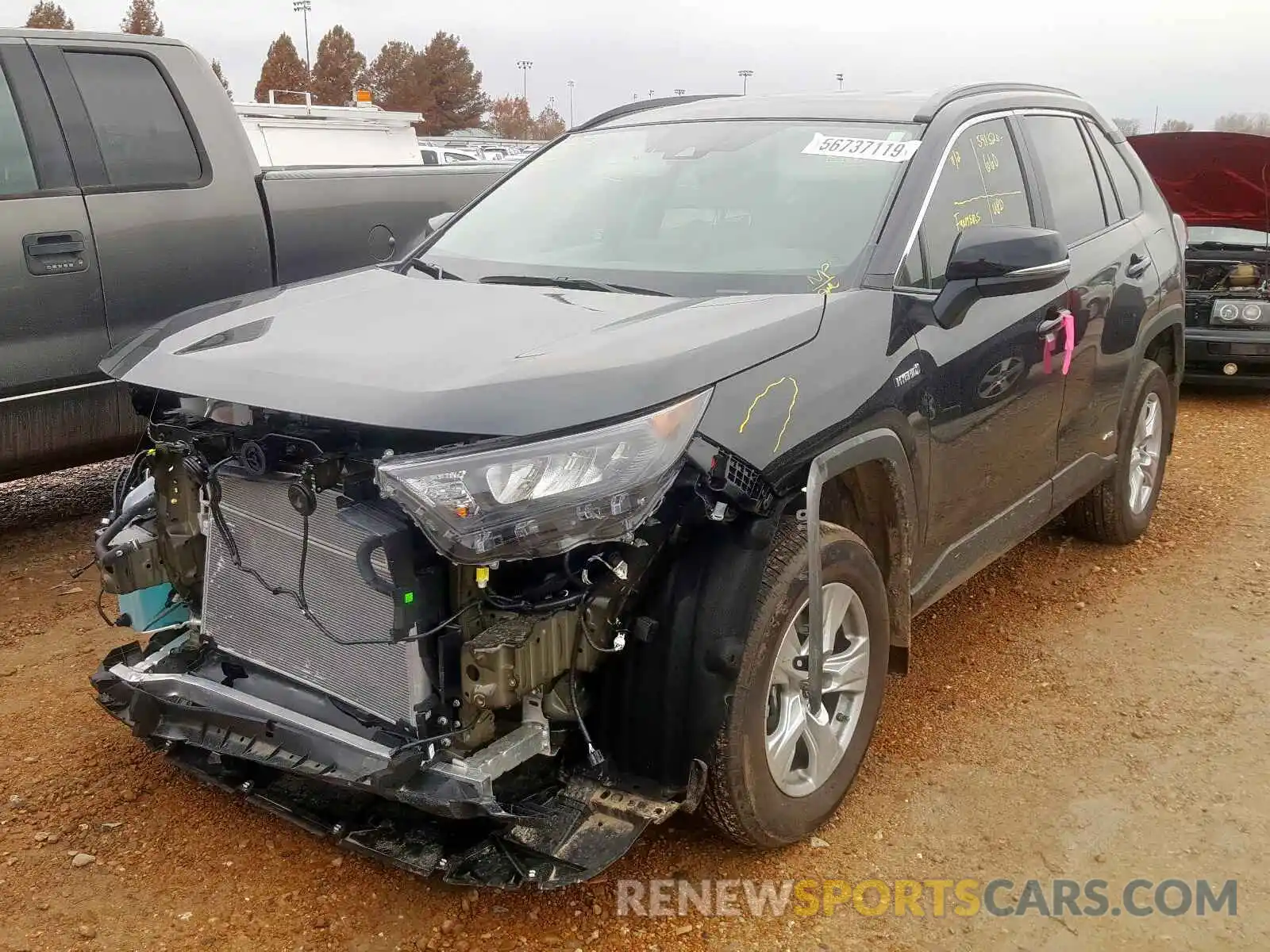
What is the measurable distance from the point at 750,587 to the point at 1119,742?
1.69 meters

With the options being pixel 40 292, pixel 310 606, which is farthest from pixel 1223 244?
pixel 310 606

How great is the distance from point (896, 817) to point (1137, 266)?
2.65 meters

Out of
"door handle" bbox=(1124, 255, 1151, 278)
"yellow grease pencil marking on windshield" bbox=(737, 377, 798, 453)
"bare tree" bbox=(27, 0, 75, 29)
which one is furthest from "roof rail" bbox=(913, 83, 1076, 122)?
"bare tree" bbox=(27, 0, 75, 29)

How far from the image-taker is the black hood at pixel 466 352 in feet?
7.79

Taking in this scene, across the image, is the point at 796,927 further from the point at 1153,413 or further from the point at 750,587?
the point at 1153,413

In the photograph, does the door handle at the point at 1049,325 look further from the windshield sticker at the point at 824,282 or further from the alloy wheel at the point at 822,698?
the alloy wheel at the point at 822,698

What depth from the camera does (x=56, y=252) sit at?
451cm

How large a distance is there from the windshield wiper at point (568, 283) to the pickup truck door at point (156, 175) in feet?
6.53

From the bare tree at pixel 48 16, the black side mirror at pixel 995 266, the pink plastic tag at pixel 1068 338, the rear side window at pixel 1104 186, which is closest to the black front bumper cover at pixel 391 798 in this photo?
the black side mirror at pixel 995 266

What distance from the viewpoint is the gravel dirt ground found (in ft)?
8.97

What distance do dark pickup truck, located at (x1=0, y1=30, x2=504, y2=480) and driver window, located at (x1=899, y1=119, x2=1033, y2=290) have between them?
1.87 metres

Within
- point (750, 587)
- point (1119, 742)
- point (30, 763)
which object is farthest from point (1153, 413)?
point (30, 763)

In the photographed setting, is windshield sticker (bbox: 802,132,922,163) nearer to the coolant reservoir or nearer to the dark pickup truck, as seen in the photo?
the dark pickup truck

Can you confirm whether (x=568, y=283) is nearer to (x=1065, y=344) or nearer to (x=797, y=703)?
(x=797, y=703)
